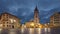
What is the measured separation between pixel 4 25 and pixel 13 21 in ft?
6.54

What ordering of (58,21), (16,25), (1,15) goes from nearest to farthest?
(16,25) < (1,15) < (58,21)

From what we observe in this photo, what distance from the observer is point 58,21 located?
35.2m

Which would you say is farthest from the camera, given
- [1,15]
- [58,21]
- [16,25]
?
[58,21]

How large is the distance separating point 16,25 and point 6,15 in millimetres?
3332

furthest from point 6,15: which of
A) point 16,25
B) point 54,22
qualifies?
point 54,22

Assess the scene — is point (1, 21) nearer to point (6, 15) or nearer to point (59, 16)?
point (6, 15)

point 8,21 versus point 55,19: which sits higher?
point 55,19

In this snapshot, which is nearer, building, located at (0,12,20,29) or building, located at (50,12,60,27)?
Answer: building, located at (0,12,20,29)

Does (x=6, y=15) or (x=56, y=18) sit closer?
(x=6, y=15)

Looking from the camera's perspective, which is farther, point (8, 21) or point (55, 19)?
point (55, 19)

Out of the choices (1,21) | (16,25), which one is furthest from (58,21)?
(1,21)

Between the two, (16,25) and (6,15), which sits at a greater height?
(6,15)

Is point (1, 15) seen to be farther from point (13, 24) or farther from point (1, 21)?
point (13, 24)

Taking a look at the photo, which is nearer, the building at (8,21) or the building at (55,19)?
the building at (8,21)
